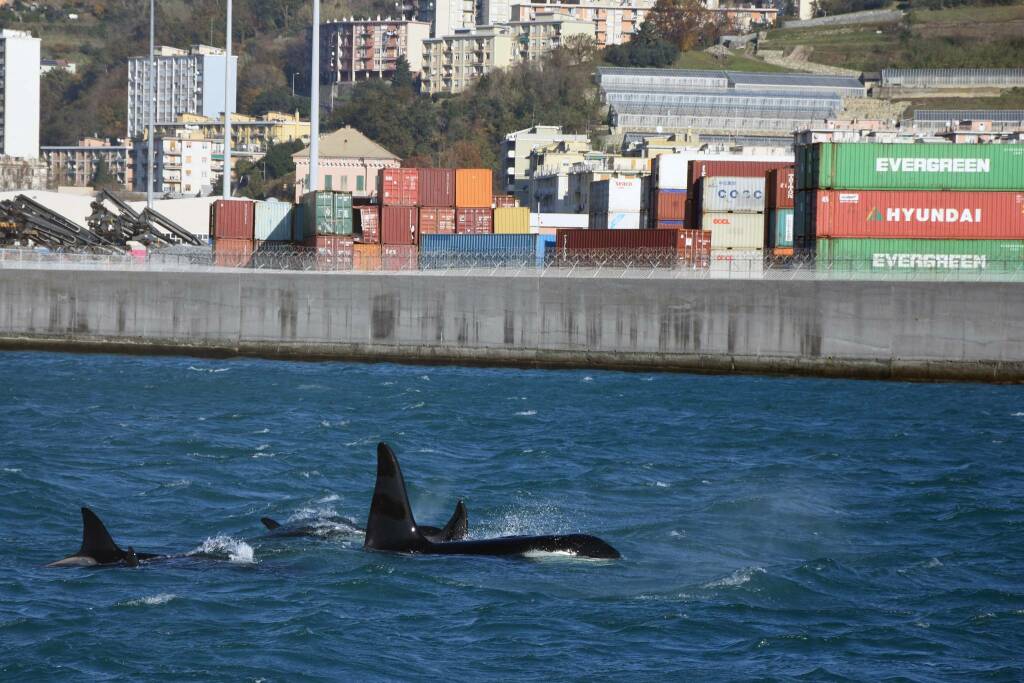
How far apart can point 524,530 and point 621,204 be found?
219ft

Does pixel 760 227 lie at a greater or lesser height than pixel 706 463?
greater

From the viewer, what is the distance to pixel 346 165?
139000mm

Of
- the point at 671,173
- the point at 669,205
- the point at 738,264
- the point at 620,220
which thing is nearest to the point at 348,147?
the point at 620,220

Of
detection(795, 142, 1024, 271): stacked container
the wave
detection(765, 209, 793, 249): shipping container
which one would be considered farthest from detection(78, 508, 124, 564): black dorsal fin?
detection(765, 209, 793, 249): shipping container

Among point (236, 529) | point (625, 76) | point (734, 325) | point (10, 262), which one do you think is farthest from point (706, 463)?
point (625, 76)

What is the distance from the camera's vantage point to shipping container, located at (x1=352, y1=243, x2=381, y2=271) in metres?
62.3

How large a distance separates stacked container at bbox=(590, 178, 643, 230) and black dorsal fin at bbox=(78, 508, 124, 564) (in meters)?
69.5

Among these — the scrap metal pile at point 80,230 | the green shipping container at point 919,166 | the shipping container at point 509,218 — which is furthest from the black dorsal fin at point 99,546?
the shipping container at point 509,218

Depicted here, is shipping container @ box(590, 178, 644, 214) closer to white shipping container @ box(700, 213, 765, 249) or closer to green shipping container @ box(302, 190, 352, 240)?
white shipping container @ box(700, 213, 765, 249)

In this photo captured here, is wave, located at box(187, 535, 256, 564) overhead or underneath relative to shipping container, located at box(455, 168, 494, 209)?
underneath

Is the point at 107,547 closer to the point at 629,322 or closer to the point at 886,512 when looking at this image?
the point at 886,512

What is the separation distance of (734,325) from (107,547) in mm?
36419

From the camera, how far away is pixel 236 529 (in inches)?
946

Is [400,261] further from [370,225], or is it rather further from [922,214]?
[922,214]
